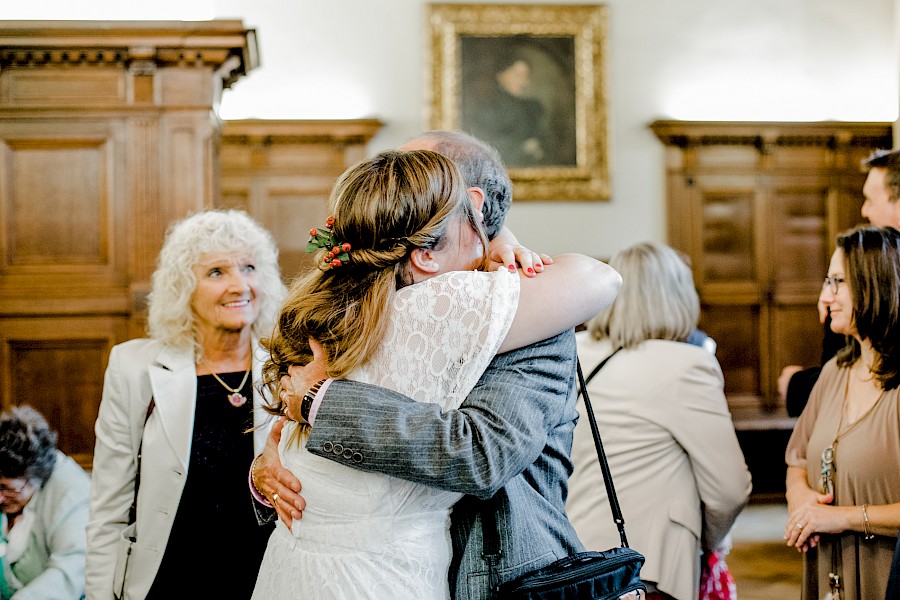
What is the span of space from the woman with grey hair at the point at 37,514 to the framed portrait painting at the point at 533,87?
611cm

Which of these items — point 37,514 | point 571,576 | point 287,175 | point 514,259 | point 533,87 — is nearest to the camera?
point 571,576

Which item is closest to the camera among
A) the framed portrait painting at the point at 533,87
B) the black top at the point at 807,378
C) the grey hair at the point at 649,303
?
the grey hair at the point at 649,303

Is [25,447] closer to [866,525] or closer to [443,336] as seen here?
[443,336]

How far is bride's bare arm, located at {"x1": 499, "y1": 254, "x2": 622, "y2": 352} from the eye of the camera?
1.46 meters

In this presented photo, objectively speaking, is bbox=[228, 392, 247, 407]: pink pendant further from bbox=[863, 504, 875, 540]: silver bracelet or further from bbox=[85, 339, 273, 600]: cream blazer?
bbox=[863, 504, 875, 540]: silver bracelet

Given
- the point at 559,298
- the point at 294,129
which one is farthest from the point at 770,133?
the point at 559,298

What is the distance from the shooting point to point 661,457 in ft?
8.84

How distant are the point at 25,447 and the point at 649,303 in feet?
7.70

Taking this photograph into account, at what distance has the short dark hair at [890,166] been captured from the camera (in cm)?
325

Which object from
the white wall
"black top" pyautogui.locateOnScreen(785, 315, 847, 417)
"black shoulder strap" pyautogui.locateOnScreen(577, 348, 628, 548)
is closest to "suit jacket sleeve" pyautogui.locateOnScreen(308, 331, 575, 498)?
"black shoulder strap" pyautogui.locateOnScreen(577, 348, 628, 548)

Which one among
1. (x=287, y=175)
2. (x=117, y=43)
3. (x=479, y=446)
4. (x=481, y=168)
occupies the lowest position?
(x=479, y=446)

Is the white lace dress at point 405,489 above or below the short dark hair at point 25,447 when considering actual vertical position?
above

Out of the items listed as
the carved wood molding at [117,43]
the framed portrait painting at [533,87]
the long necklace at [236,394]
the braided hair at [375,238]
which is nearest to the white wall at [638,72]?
the framed portrait painting at [533,87]

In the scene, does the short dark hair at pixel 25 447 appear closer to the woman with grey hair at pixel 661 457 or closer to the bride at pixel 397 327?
the woman with grey hair at pixel 661 457
